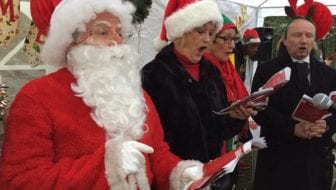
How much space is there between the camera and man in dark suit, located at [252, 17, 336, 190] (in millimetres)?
3064

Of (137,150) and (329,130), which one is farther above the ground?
(137,150)

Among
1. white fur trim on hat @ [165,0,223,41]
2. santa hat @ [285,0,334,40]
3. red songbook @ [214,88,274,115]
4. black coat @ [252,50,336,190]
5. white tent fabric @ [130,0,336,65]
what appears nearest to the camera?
red songbook @ [214,88,274,115]

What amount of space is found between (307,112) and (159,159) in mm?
1105

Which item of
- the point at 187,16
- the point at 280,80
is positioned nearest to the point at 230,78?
the point at 187,16

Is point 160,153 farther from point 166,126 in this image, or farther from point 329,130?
point 329,130

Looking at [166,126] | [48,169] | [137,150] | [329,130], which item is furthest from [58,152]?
[329,130]

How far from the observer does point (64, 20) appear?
1948mm

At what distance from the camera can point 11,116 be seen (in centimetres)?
172

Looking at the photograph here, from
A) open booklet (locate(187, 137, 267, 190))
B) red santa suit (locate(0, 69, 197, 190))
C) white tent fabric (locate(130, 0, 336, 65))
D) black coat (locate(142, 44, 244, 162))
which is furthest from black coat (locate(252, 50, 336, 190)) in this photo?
red santa suit (locate(0, 69, 197, 190))

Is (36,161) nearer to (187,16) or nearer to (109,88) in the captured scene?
(109,88)

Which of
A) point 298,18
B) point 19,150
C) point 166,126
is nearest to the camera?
point 19,150

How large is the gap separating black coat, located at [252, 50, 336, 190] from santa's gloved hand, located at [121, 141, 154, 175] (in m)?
1.56

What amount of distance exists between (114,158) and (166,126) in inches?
37.0

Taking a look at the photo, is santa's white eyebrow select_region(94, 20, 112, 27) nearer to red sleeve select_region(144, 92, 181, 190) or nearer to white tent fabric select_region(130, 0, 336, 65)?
red sleeve select_region(144, 92, 181, 190)
